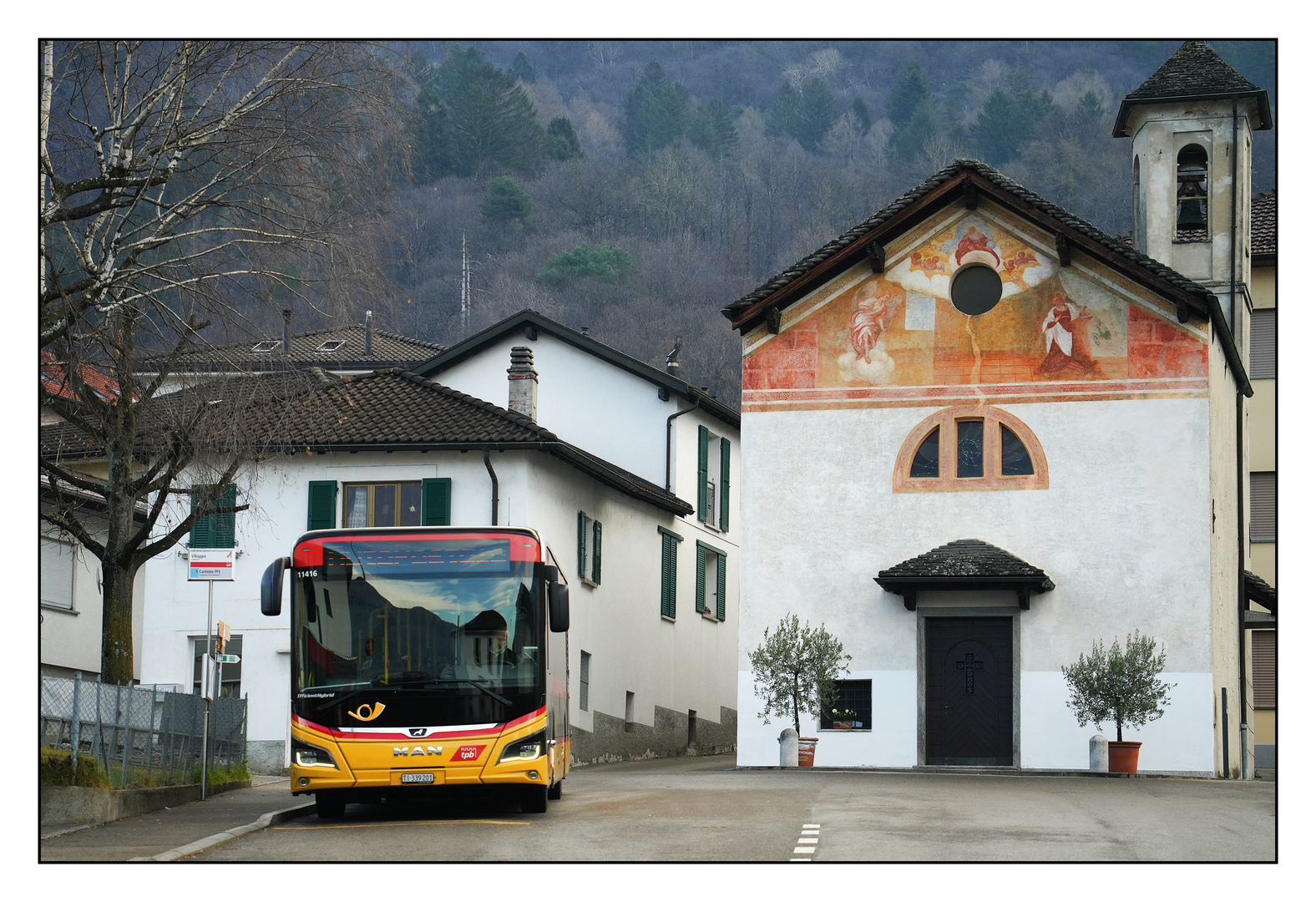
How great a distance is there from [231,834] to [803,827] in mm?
5111

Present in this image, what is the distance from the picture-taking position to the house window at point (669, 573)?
3856 centimetres

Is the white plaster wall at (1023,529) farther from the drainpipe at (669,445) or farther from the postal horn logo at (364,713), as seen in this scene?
the postal horn logo at (364,713)

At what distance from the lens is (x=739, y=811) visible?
17.7 m

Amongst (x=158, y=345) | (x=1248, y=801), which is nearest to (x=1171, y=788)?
(x=1248, y=801)

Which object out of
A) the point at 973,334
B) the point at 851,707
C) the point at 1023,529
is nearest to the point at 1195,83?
the point at 973,334

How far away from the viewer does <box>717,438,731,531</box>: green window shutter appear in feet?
138

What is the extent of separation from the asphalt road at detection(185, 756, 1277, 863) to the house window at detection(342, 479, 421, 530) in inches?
354

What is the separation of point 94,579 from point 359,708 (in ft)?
59.1

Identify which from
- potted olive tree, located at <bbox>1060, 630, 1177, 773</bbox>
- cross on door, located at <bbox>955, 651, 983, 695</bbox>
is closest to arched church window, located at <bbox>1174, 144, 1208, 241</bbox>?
potted olive tree, located at <bbox>1060, 630, 1177, 773</bbox>

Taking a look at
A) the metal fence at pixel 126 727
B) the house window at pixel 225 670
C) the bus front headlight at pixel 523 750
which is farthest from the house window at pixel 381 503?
the bus front headlight at pixel 523 750

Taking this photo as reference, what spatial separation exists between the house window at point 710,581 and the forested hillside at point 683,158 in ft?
53.8

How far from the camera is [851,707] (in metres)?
29.0

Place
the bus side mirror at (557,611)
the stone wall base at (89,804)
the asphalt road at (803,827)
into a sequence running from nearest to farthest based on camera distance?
1. the asphalt road at (803,827)
2. the stone wall base at (89,804)
3. the bus side mirror at (557,611)

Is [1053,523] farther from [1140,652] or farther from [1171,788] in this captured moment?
[1171,788]
